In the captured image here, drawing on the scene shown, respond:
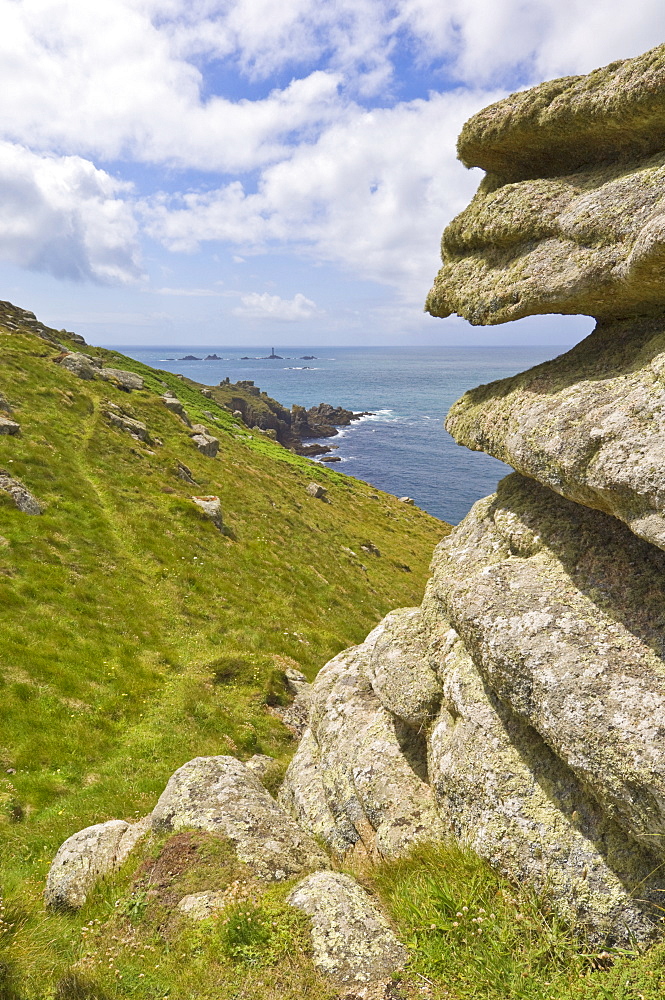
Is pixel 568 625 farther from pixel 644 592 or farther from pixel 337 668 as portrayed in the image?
pixel 337 668

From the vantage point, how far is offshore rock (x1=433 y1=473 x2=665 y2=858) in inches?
293

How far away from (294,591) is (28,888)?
2483cm

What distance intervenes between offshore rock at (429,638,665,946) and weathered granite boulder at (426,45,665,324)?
30.3 feet

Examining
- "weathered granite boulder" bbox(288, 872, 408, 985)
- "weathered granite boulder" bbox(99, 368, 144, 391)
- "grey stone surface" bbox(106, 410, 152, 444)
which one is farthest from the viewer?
"weathered granite boulder" bbox(99, 368, 144, 391)

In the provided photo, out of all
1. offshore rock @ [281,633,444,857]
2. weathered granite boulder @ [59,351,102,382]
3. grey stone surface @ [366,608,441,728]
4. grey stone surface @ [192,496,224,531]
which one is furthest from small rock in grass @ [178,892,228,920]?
weathered granite boulder @ [59,351,102,382]

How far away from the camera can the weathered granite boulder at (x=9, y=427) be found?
33.0 m

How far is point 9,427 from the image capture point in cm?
3341

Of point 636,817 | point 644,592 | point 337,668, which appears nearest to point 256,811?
point 337,668

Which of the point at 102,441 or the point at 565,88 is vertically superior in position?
the point at 565,88

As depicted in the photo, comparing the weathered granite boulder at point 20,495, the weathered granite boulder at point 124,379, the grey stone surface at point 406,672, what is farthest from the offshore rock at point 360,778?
the weathered granite boulder at point 124,379

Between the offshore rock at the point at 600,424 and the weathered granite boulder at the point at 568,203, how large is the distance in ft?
3.59

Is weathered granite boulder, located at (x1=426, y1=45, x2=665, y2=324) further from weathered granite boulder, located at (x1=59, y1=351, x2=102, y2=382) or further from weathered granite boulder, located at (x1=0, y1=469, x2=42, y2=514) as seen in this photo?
weathered granite boulder, located at (x1=59, y1=351, x2=102, y2=382)

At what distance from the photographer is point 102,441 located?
4169cm

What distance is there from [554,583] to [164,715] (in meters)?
16.0
